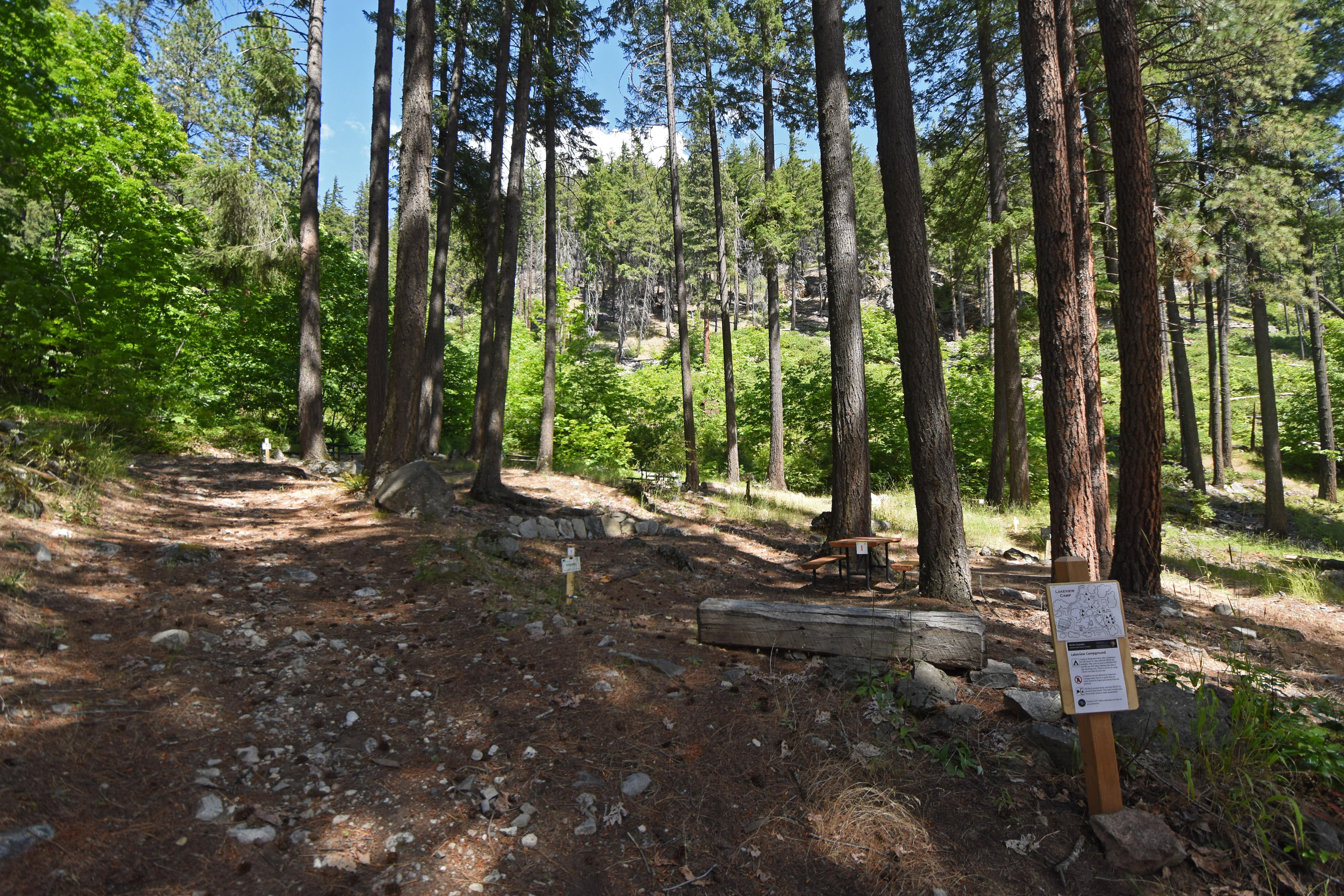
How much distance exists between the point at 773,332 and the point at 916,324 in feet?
35.3

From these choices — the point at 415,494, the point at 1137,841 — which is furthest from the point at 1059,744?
the point at 415,494

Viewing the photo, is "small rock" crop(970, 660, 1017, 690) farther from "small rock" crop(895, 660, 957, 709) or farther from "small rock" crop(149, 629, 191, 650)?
"small rock" crop(149, 629, 191, 650)

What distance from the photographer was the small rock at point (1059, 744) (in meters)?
3.23

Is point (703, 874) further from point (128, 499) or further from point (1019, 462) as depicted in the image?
point (1019, 462)

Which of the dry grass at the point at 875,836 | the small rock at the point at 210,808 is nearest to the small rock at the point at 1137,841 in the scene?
the dry grass at the point at 875,836

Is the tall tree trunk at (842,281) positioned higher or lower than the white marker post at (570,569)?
higher

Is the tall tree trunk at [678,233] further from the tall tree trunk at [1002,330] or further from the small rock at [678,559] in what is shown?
the small rock at [678,559]

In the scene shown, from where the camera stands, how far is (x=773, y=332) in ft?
56.3

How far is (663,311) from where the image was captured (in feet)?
219

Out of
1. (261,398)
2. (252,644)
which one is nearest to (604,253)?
(261,398)

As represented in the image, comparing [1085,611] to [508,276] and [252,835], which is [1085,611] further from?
[508,276]

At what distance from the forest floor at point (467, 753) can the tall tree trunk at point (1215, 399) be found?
70.1ft

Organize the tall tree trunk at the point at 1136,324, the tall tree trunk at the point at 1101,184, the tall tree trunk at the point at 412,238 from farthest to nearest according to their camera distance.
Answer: the tall tree trunk at the point at 1101,184, the tall tree trunk at the point at 412,238, the tall tree trunk at the point at 1136,324

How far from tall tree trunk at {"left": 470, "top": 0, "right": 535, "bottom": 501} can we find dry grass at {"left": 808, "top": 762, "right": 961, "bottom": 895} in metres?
8.26
